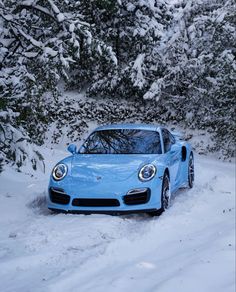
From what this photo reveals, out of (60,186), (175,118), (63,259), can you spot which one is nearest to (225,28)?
(175,118)

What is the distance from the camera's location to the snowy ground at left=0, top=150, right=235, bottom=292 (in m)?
4.39

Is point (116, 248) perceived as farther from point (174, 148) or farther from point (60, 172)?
point (174, 148)

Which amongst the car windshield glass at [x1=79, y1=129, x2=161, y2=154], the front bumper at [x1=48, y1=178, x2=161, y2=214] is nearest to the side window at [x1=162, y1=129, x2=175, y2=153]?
the car windshield glass at [x1=79, y1=129, x2=161, y2=154]

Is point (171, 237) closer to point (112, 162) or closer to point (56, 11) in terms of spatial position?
point (112, 162)

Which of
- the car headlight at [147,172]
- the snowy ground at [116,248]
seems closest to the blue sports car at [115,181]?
the car headlight at [147,172]

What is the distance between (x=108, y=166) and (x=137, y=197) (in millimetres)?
667

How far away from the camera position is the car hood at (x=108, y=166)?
7.00 m

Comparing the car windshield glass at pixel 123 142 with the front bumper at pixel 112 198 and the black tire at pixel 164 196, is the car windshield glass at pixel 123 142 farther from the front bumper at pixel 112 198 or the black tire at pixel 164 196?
the front bumper at pixel 112 198

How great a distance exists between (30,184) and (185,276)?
5.03 meters

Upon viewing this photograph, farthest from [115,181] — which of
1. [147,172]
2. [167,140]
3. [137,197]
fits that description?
[167,140]

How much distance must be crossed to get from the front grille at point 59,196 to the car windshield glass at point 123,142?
1.17 meters

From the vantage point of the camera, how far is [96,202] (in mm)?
6918

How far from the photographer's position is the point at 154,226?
649cm

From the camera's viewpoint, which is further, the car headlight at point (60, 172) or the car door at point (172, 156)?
the car door at point (172, 156)
